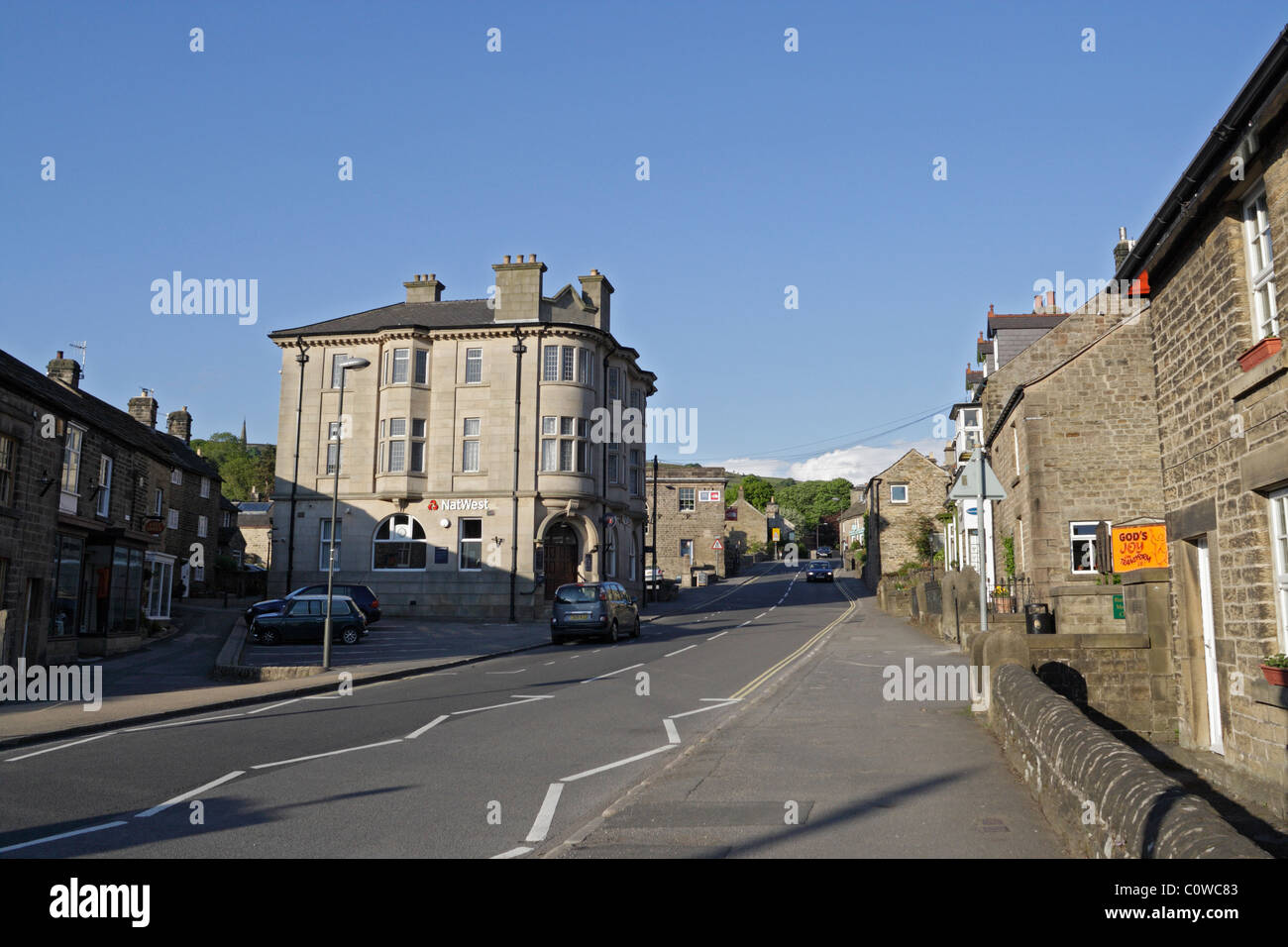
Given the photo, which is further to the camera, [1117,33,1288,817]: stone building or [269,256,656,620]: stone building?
[269,256,656,620]: stone building

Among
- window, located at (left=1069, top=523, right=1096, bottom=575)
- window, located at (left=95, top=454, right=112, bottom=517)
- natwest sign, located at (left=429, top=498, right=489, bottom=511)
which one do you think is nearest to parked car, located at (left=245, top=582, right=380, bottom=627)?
window, located at (left=95, top=454, right=112, bottom=517)

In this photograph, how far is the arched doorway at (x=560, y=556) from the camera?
40562 mm

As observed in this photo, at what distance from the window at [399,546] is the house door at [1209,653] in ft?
107

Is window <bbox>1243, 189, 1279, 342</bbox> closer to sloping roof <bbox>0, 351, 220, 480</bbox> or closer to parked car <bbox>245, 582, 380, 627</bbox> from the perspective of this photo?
sloping roof <bbox>0, 351, 220, 480</bbox>

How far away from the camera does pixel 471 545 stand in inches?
1558

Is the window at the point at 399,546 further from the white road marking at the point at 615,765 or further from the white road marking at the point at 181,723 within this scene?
the white road marking at the point at 615,765

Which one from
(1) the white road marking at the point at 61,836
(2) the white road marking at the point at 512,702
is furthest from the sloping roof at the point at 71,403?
(1) the white road marking at the point at 61,836

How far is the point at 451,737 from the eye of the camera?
38.0 feet

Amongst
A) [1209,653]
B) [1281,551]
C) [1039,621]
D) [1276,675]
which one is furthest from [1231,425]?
[1039,621]

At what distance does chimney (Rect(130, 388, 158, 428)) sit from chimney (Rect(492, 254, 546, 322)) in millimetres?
19846

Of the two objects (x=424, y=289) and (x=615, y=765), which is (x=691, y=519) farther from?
(x=615, y=765)

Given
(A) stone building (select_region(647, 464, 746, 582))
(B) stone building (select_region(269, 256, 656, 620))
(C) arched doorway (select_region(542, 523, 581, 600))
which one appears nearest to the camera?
(B) stone building (select_region(269, 256, 656, 620))

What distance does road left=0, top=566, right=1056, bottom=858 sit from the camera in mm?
6871
